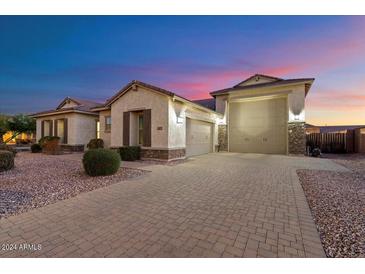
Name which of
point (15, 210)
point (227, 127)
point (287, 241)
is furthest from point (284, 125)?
point (15, 210)

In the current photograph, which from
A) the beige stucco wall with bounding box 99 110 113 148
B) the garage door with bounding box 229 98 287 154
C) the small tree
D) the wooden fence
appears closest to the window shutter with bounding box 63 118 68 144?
the beige stucco wall with bounding box 99 110 113 148

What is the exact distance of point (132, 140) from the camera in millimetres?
11109

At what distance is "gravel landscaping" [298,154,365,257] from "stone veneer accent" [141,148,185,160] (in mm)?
6381

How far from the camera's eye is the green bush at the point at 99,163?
627 centimetres

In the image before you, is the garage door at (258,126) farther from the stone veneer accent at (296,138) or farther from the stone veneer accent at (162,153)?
the stone veneer accent at (162,153)

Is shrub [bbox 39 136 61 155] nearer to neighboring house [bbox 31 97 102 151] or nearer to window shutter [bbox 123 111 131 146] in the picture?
neighboring house [bbox 31 97 102 151]

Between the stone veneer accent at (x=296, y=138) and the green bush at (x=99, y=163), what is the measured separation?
13548 mm

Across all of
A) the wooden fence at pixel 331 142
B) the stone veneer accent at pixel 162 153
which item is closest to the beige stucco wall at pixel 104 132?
the stone veneer accent at pixel 162 153

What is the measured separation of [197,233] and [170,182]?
310 cm

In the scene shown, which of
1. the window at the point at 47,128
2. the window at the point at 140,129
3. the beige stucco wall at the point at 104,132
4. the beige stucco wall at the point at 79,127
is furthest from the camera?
the window at the point at 47,128

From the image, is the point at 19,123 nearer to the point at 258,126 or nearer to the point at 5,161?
the point at 5,161

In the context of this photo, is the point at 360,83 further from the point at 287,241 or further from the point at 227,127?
the point at 287,241

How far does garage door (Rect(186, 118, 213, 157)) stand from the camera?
40.2 ft

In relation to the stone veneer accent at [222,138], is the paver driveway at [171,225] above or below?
below
